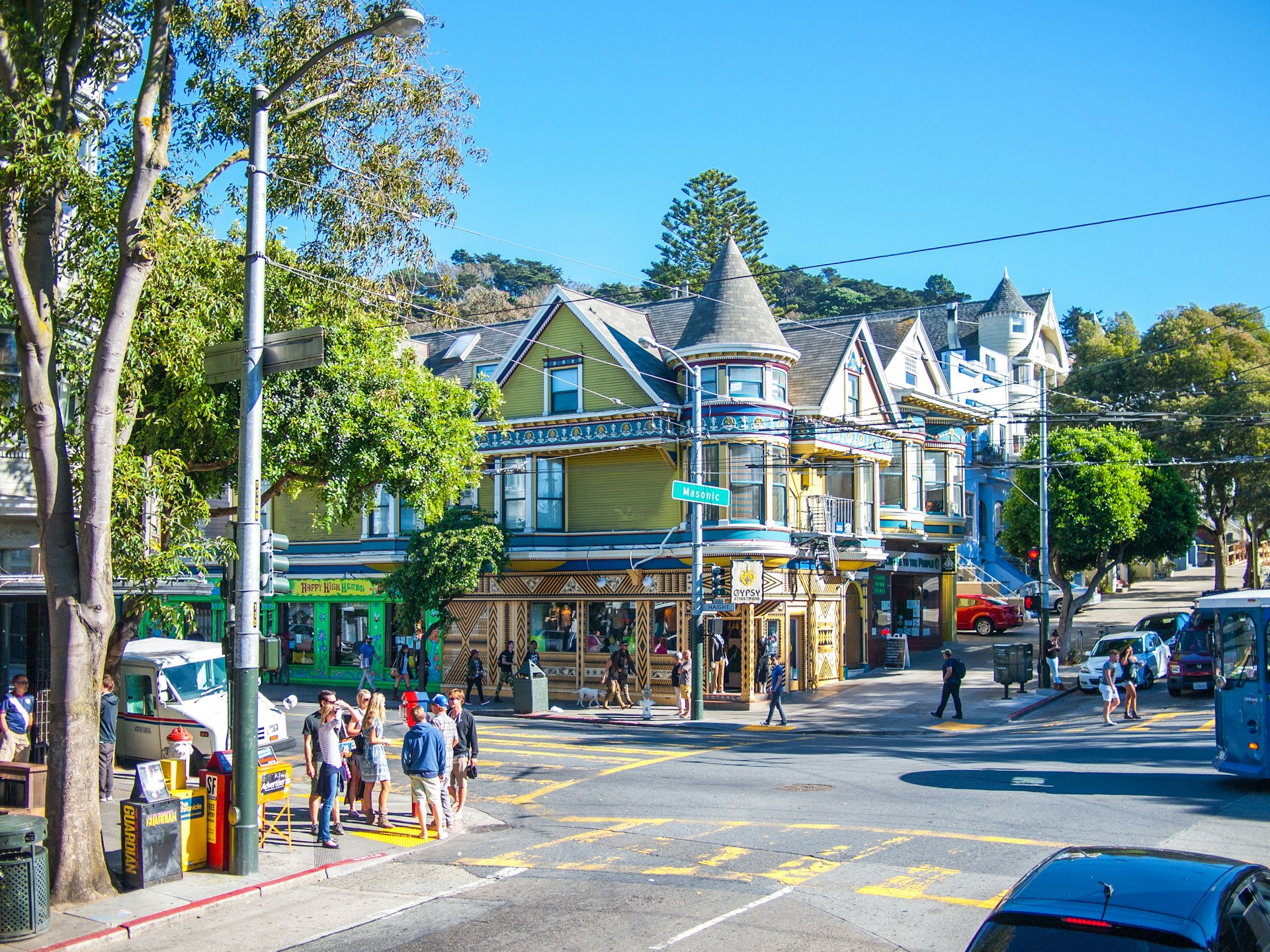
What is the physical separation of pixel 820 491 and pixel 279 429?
21490mm

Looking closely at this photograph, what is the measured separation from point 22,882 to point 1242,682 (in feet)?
52.6

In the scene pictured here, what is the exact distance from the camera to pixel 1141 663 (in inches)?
1266

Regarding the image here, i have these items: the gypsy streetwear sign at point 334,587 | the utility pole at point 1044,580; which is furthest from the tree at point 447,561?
the utility pole at point 1044,580

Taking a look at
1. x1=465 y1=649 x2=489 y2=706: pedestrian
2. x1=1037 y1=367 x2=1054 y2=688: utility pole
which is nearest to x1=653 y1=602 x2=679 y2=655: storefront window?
x1=465 y1=649 x2=489 y2=706: pedestrian

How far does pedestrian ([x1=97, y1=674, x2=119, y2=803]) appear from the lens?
17438 mm

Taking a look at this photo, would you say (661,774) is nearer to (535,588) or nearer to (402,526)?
(535,588)

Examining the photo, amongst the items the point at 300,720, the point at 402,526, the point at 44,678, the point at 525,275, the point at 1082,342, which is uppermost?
the point at 525,275

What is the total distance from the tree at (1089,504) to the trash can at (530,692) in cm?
1749

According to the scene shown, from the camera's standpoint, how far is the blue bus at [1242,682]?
1652 cm

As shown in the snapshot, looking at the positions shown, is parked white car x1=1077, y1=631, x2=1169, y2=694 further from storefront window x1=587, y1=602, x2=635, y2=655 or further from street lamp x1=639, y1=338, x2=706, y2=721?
storefront window x1=587, y1=602, x2=635, y2=655

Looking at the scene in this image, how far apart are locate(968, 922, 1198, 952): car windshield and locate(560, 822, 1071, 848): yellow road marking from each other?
7989 millimetres

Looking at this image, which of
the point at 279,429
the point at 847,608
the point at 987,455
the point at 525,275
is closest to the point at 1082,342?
the point at 987,455

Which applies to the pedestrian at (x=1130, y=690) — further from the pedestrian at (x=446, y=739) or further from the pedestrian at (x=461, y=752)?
the pedestrian at (x=446, y=739)

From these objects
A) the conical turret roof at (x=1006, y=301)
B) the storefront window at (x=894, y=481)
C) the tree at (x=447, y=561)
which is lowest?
the tree at (x=447, y=561)
